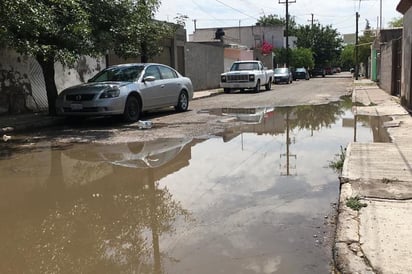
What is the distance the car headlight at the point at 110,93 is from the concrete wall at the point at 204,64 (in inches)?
655

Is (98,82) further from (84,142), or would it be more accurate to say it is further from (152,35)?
(152,35)

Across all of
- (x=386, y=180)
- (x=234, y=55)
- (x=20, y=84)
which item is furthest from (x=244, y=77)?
(x=386, y=180)

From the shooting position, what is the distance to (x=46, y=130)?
1251 cm

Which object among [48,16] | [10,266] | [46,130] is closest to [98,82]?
[46,130]

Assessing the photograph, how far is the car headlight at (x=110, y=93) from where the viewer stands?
12.6 metres

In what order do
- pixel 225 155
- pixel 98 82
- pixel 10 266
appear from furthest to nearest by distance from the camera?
pixel 98 82
pixel 225 155
pixel 10 266

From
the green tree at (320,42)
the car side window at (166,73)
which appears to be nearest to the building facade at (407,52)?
the car side window at (166,73)

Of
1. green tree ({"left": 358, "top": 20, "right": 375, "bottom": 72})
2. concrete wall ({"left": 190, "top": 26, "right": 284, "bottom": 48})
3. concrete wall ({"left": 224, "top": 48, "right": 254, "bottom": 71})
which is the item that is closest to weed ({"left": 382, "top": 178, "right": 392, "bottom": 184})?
concrete wall ({"left": 224, "top": 48, "right": 254, "bottom": 71})

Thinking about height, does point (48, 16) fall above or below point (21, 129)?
above

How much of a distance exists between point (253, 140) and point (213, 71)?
24.3m

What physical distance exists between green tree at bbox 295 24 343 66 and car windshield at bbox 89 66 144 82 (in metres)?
71.2

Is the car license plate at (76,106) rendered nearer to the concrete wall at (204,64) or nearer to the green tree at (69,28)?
the green tree at (69,28)

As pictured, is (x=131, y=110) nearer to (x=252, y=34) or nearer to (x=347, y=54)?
(x=252, y=34)

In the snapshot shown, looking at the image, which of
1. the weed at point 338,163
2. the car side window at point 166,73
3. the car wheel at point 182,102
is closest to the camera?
the weed at point 338,163
